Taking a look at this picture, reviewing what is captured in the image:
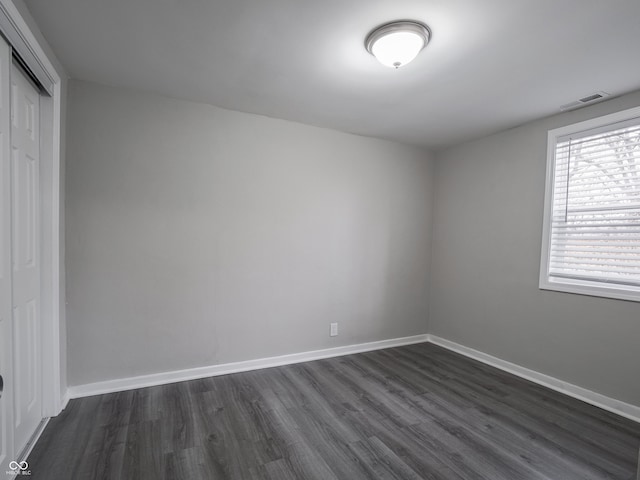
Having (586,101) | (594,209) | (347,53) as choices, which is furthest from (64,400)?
(586,101)

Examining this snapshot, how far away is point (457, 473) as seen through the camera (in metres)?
1.74

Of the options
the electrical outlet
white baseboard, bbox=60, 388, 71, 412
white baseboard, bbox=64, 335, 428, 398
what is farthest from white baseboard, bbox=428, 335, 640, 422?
white baseboard, bbox=60, 388, 71, 412

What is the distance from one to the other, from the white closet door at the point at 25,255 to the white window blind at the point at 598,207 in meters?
3.95

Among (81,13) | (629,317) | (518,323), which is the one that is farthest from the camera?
(518,323)

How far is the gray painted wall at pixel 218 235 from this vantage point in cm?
247

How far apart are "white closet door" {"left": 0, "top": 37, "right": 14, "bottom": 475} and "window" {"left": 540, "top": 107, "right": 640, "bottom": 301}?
3830 mm

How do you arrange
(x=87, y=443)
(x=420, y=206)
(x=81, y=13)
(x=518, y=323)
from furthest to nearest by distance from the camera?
(x=420, y=206), (x=518, y=323), (x=87, y=443), (x=81, y=13)

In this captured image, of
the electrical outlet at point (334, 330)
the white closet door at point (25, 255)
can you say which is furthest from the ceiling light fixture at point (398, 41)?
the electrical outlet at point (334, 330)

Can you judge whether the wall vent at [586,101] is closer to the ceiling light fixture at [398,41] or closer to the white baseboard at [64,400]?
the ceiling light fixture at [398,41]

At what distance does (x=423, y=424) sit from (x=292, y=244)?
6.23 ft

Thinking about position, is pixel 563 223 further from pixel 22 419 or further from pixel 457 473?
pixel 22 419

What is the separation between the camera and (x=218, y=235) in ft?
9.42

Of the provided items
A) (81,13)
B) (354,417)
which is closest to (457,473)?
Result: (354,417)

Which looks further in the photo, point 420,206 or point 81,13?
point 420,206
